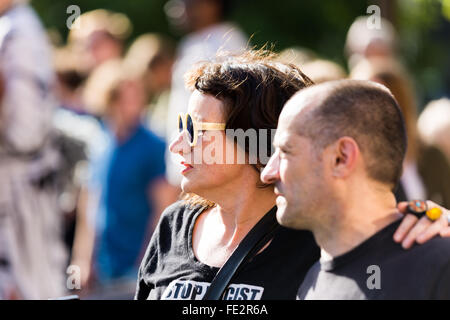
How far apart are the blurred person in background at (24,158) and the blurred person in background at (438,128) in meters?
2.27

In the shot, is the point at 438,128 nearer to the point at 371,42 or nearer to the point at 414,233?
the point at 371,42

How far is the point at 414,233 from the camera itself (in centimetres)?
210

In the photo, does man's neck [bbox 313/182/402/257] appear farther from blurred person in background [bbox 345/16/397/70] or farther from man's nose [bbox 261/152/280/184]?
blurred person in background [bbox 345/16/397/70]

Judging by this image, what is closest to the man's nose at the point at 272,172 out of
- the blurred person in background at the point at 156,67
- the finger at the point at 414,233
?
the finger at the point at 414,233

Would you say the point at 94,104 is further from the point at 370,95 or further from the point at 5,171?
the point at 370,95

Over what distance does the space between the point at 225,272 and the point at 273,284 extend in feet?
0.48

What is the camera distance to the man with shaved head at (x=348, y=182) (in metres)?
2.10

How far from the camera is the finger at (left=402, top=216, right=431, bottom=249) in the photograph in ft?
6.82

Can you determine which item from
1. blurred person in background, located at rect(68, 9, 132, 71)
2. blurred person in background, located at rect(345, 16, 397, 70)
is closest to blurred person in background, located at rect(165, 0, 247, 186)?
blurred person in background, located at rect(345, 16, 397, 70)

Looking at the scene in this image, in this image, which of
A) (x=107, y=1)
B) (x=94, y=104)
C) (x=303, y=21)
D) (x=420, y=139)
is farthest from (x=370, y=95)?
(x=107, y=1)

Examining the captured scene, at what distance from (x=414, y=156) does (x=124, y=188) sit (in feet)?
7.04

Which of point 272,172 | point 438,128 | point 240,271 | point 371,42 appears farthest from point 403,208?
point 371,42

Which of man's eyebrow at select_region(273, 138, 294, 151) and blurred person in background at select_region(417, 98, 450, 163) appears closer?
man's eyebrow at select_region(273, 138, 294, 151)
